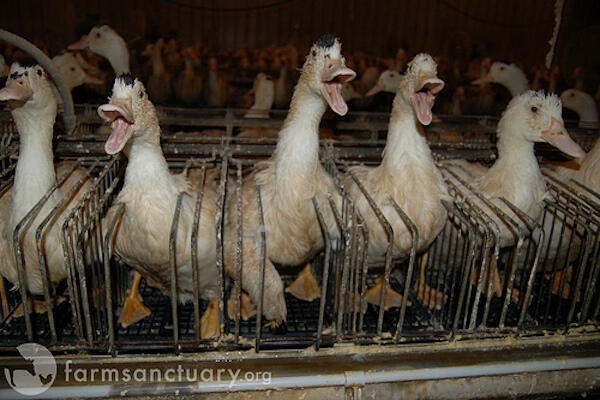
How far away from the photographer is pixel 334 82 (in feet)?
5.29

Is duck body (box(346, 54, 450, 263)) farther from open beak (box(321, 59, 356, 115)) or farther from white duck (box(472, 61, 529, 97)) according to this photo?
white duck (box(472, 61, 529, 97))

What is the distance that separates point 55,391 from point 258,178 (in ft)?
3.80

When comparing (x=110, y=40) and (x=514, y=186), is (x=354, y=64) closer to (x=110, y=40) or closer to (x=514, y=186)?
(x=110, y=40)

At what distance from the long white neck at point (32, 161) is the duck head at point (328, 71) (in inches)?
45.3

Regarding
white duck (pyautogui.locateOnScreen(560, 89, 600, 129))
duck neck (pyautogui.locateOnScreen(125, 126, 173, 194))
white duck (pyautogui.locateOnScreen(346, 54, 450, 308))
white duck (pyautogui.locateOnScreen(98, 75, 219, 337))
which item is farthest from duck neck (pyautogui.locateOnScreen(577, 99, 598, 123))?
duck neck (pyautogui.locateOnScreen(125, 126, 173, 194))

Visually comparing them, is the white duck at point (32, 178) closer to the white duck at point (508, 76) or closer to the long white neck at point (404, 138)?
the long white neck at point (404, 138)

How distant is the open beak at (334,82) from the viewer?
151 centimetres

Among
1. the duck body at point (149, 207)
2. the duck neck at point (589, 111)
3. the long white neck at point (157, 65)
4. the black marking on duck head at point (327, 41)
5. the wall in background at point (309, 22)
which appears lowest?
the duck body at point (149, 207)

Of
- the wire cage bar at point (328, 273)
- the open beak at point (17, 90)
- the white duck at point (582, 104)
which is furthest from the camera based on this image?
the white duck at point (582, 104)

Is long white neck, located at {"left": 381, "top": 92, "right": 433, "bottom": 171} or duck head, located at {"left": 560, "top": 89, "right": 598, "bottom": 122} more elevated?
duck head, located at {"left": 560, "top": 89, "right": 598, "bottom": 122}

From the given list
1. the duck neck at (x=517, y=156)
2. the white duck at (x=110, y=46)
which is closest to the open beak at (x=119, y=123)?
the duck neck at (x=517, y=156)

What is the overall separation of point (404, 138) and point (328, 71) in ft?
1.70

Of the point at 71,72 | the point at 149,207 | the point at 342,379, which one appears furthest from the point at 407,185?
the point at 71,72

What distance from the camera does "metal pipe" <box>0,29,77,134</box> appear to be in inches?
69.6
